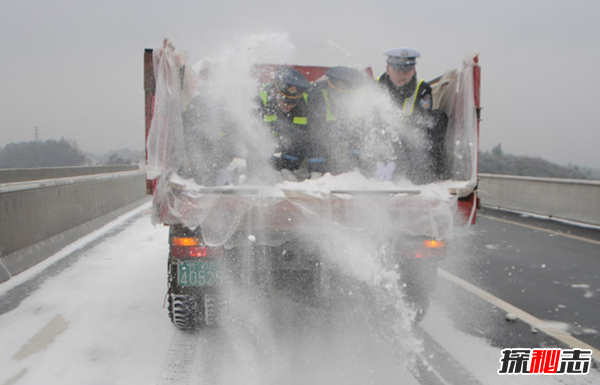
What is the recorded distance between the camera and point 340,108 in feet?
15.9

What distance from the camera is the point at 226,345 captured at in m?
4.05

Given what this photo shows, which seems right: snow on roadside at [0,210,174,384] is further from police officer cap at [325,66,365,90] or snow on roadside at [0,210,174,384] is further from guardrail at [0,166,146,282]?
police officer cap at [325,66,365,90]

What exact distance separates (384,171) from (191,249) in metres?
1.86

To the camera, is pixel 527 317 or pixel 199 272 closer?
pixel 199 272

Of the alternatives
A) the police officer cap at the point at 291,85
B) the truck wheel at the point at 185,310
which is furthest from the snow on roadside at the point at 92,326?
the police officer cap at the point at 291,85

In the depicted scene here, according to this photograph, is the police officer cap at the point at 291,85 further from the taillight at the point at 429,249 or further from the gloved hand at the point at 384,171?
the taillight at the point at 429,249

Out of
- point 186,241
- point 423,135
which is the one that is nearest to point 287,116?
point 423,135

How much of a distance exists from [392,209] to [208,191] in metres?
1.38

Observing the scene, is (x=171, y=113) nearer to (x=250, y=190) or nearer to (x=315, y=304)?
(x=250, y=190)

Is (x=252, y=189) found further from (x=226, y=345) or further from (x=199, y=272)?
(x=226, y=345)

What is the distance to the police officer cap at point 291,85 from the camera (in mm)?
4844

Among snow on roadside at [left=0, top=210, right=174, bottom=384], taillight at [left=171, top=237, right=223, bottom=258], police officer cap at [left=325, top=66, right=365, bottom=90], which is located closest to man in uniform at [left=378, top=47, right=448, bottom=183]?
police officer cap at [left=325, top=66, right=365, bottom=90]

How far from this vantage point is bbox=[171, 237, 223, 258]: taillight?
3787 millimetres

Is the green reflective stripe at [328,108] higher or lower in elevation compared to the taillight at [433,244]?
higher
